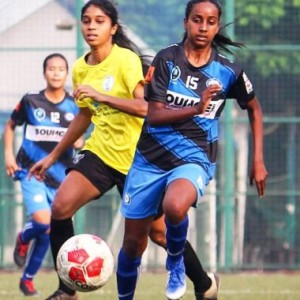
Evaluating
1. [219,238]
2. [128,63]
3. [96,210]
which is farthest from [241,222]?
[128,63]

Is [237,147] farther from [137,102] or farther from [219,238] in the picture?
[137,102]

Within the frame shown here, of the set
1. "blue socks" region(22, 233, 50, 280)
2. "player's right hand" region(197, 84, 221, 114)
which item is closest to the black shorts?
"player's right hand" region(197, 84, 221, 114)

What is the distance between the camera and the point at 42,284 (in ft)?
38.1

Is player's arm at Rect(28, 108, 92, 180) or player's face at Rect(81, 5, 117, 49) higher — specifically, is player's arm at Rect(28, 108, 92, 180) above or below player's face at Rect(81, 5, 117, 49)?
below

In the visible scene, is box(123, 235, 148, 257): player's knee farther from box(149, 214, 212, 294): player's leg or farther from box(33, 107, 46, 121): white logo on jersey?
box(33, 107, 46, 121): white logo on jersey

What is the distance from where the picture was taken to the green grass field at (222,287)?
9.88m

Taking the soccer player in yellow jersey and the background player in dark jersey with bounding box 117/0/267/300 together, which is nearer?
the background player in dark jersey with bounding box 117/0/267/300

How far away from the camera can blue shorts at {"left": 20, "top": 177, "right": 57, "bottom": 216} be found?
36.1 ft

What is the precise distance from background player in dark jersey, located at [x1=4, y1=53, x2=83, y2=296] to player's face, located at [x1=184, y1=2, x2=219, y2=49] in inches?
148

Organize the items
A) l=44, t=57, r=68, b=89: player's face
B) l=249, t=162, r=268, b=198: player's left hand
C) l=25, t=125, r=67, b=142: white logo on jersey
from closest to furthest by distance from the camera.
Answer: l=249, t=162, r=268, b=198: player's left hand → l=44, t=57, r=68, b=89: player's face → l=25, t=125, r=67, b=142: white logo on jersey

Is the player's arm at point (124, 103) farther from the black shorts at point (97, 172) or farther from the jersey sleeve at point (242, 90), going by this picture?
the jersey sleeve at point (242, 90)

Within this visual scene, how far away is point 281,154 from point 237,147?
0.54 metres

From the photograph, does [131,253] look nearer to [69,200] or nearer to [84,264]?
[84,264]

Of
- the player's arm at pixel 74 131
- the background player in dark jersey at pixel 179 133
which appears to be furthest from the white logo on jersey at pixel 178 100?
the player's arm at pixel 74 131
